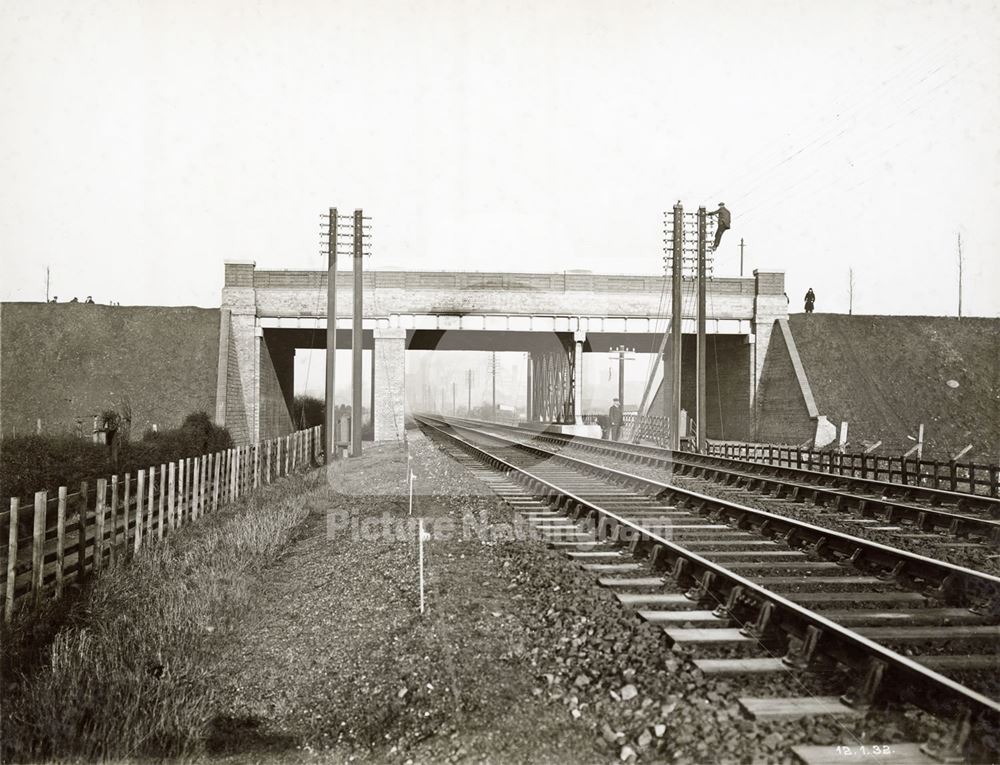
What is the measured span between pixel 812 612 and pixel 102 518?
7206 mm

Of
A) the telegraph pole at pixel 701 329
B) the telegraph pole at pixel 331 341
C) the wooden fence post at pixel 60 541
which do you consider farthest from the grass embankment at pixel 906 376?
the wooden fence post at pixel 60 541

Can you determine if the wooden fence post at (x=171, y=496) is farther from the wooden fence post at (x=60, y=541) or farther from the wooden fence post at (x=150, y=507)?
the wooden fence post at (x=60, y=541)

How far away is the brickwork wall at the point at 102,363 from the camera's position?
28328 mm

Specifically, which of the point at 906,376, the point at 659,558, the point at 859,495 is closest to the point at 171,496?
the point at 659,558

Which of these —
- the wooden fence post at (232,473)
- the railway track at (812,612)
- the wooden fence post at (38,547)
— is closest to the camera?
the railway track at (812,612)

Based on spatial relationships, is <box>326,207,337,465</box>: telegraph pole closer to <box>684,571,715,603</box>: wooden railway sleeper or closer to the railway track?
the railway track

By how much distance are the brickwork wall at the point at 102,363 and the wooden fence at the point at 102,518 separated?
1500 cm

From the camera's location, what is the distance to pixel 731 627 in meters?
5.56

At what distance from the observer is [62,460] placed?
12.0 metres

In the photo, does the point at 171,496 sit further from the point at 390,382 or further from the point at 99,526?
the point at 390,382

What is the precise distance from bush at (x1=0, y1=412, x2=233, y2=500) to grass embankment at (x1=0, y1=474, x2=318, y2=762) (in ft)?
7.36

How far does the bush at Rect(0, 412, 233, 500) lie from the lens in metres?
10.4

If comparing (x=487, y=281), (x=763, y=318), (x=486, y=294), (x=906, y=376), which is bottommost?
(x=906, y=376)

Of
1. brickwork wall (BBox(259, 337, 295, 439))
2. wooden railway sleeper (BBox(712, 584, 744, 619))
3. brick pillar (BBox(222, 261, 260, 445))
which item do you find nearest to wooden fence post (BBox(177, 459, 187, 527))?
wooden railway sleeper (BBox(712, 584, 744, 619))
